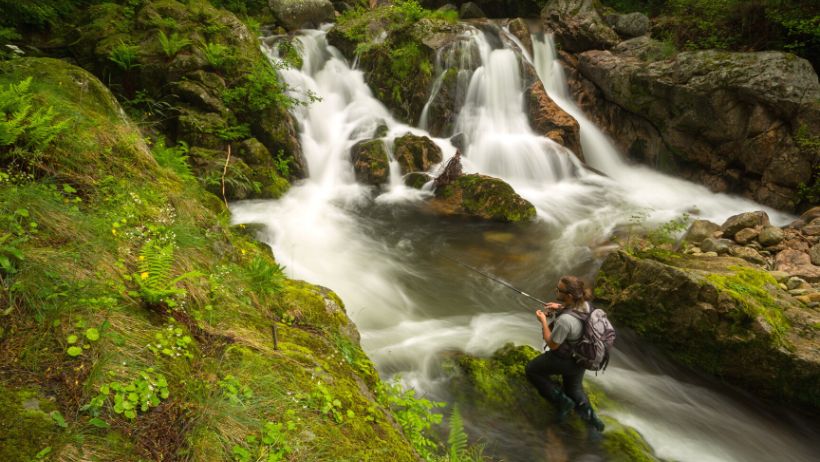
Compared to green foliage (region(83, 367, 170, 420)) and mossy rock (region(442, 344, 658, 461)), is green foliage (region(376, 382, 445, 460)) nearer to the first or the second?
mossy rock (region(442, 344, 658, 461))

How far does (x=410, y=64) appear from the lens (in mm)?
14477

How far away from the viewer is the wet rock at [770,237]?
872 cm

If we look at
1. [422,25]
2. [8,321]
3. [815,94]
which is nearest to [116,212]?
[8,321]

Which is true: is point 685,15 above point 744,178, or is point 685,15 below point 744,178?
above

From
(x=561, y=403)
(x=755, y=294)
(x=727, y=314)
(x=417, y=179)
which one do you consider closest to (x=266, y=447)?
(x=561, y=403)

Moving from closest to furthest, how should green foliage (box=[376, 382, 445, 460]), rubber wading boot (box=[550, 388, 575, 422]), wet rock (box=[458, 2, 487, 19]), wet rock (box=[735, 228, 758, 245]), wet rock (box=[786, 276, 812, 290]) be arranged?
green foliage (box=[376, 382, 445, 460]) < rubber wading boot (box=[550, 388, 575, 422]) < wet rock (box=[786, 276, 812, 290]) < wet rock (box=[735, 228, 758, 245]) < wet rock (box=[458, 2, 487, 19])

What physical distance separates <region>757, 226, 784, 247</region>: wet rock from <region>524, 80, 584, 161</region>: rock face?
6.34m

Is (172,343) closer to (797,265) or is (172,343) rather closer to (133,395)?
(133,395)

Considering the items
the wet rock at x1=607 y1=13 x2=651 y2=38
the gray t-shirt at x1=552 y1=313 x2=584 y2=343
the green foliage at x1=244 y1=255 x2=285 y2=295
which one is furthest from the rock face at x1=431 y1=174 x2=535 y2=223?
the wet rock at x1=607 y1=13 x2=651 y2=38

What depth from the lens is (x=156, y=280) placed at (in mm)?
2551

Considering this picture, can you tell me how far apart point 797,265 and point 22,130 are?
1148cm

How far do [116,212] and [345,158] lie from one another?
9.18m

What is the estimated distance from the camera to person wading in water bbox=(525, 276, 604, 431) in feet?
14.1

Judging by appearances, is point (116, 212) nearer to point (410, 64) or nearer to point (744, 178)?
point (410, 64)
